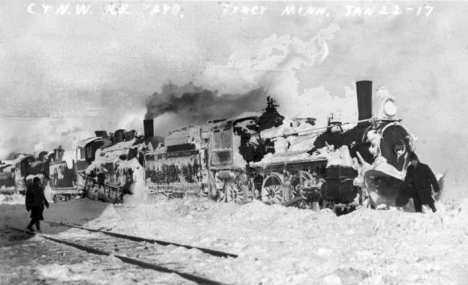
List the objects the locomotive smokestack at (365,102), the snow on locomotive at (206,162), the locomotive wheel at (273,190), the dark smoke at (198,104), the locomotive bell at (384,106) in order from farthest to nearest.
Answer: the dark smoke at (198,104), the snow on locomotive at (206,162), the locomotive wheel at (273,190), the locomotive smokestack at (365,102), the locomotive bell at (384,106)

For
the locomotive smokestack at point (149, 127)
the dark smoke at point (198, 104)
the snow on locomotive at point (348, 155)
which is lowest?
the snow on locomotive at point (348, 155)

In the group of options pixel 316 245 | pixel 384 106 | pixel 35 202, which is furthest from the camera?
pixel 35 202

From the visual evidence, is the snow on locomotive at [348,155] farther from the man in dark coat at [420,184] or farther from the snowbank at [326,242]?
the snowbank at [326,242]

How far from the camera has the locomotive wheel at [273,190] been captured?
1381cm

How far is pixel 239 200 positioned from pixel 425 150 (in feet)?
18.6

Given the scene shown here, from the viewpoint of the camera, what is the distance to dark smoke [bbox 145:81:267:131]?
1747 centimetres

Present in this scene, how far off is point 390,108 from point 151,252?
6.62 metres

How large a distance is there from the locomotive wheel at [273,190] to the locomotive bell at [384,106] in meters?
3.50

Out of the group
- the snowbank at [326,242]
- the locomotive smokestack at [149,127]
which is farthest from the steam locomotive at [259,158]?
the snowbank at [326,242]

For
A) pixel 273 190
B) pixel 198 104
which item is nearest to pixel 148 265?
pixel 273 190

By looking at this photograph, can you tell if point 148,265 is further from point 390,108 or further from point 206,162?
point 206,162

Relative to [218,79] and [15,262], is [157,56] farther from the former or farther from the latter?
[15,262]

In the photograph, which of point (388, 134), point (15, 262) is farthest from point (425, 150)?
point (15, 262)

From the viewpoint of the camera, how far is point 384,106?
11594mm
